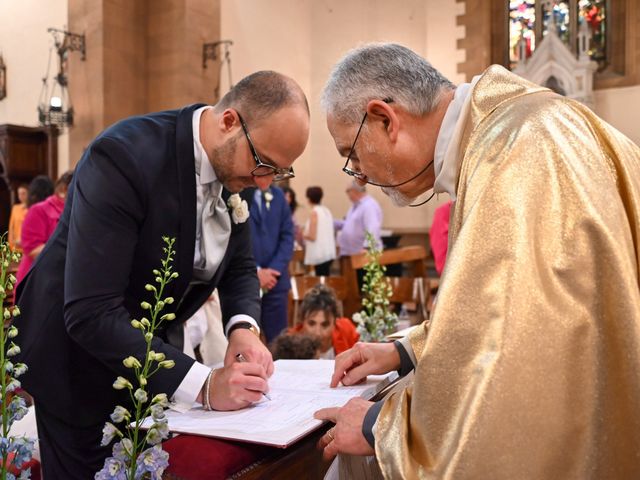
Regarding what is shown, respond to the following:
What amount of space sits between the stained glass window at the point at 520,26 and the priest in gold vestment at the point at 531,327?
11824 mm

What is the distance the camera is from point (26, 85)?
10.2 m

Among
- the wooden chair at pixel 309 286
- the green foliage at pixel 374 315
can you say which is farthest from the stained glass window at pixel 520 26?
the green foliage at pixel 374 315

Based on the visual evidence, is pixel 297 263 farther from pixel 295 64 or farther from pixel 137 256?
pixel 137 256

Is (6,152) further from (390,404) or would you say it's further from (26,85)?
(390,404)

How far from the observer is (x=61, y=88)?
947 cm

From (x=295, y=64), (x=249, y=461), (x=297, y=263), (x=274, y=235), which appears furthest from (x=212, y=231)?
(x=295, y=64)

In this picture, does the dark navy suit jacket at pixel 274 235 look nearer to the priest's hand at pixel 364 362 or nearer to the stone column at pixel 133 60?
the priest's hand at pixel 364 362

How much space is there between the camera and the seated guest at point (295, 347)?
135 inches

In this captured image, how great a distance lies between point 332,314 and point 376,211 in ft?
11.1

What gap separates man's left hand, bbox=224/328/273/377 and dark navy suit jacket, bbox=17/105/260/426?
0.62ft

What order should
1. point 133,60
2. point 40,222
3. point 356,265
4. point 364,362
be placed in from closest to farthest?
point 364,362, point 40,222, point 356,265, point 133,60

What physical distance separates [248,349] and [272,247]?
3.18 meters

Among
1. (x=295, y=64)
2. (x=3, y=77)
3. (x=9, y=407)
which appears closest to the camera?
(x=9, y=407)

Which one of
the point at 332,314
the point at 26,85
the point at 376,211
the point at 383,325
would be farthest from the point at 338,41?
the point at 383,325
